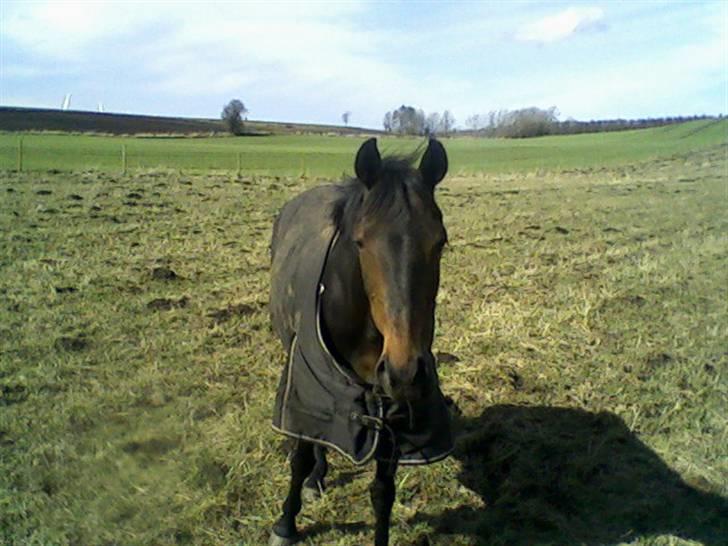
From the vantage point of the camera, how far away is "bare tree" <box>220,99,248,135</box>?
61.2 m

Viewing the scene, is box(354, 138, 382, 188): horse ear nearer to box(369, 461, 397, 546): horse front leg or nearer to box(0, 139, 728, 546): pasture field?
box(369, 461, 397, 546): horse front leg

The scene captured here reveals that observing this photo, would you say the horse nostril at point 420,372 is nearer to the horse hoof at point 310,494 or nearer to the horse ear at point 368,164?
the horse ear at point 368,164

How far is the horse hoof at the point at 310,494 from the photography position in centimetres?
411

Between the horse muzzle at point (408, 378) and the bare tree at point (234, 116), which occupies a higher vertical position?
the bare tree at point (234, 116)

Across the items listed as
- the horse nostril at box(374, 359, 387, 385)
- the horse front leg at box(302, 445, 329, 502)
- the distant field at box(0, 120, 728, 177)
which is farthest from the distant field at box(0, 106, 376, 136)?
the horse nostril at box(374, 359, 387, 385)

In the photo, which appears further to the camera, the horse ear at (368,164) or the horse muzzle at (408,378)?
the horse ear at (368,164)

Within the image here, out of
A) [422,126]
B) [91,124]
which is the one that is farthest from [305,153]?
[422,126]

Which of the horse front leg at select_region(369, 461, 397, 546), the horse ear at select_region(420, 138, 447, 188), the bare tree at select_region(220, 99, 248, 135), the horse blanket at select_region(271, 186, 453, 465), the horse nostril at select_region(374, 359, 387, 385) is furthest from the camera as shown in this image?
the bare tree at select_region(220, 99, 248, 135)

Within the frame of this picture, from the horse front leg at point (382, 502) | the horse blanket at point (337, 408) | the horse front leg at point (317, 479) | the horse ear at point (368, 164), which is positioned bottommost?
the horse front leg at point (317, 479)

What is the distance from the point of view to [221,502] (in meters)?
3.89

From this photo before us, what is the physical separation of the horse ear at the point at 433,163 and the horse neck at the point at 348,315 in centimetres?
49

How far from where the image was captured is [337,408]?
10.5 ft

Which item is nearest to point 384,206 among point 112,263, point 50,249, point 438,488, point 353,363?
point 353,363

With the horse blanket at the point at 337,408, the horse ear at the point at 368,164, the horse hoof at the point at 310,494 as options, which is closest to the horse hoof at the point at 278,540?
the horse hoof at the point at 310,494
